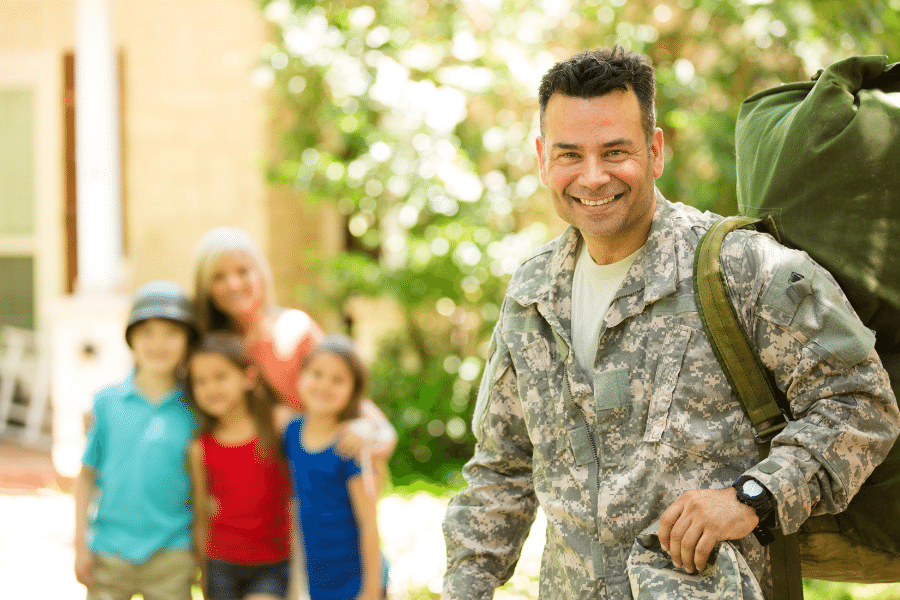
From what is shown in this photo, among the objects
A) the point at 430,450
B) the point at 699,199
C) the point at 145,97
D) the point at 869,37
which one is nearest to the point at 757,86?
the point at 699,199

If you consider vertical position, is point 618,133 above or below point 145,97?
below

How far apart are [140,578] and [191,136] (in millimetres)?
5572

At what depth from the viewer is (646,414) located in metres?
1.78

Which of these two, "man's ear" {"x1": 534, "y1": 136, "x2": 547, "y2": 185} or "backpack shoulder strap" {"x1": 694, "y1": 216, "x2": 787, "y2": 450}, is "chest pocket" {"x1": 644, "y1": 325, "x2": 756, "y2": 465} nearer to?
"backpack shoulder strap" {"x1": 694, "y1": 216, "x2": 787, "y2": 450}

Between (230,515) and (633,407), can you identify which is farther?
(230,515)

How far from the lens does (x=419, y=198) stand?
20.2 ft

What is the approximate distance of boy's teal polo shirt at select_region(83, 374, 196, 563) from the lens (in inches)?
115

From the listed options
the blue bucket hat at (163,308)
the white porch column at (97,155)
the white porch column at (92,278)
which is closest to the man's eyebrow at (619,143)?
the blue bucket hat at (163,308)

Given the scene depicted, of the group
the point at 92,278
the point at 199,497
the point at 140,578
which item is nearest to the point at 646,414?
the point at 199,497

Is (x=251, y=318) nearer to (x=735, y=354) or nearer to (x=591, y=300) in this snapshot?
(x=591, y=300)

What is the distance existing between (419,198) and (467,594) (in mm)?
4366

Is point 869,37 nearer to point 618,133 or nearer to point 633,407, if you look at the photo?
point 618,133

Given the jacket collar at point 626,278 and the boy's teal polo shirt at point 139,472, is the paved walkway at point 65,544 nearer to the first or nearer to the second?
the boy's teal polo shirt at point 139,472

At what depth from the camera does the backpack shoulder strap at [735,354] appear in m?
1.69
